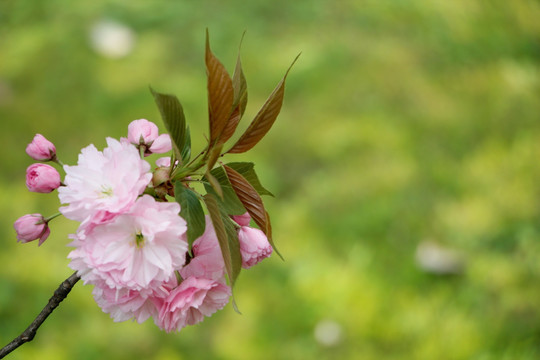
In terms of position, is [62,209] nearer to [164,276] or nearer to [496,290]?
[164,276]

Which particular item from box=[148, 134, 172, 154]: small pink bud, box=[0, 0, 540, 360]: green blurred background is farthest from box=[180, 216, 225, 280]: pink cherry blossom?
box=[0, 0, 540, 360]: green blurred background

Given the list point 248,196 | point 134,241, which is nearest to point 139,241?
point 134,241

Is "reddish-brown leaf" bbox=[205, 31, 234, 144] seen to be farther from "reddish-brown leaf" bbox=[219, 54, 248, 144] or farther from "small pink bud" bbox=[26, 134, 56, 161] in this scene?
"small pink bud" bbox=[26, 134, 56, 161]

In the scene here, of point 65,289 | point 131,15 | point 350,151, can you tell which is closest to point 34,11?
point 131,15

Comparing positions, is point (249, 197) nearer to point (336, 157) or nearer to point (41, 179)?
point (41, 179)

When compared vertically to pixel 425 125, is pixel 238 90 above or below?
above
